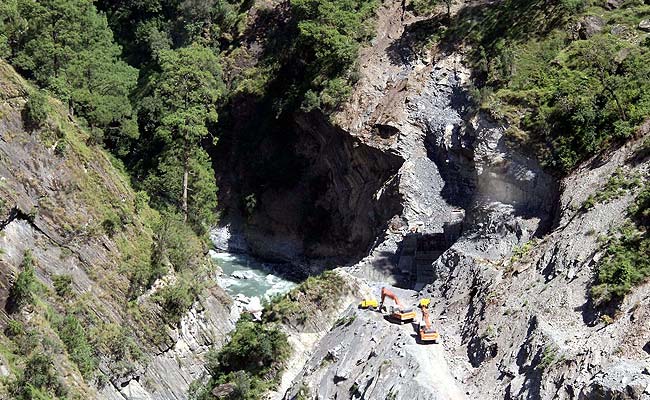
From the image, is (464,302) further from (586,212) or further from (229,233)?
(229,233)

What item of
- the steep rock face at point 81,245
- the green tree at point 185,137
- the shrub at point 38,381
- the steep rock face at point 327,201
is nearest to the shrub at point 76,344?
the steep rock face at point 81,245

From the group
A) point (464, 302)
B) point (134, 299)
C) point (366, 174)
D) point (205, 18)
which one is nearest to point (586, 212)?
point (464, 302)

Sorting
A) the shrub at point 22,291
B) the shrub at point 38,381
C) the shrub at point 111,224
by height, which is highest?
the shrub at point 111,224

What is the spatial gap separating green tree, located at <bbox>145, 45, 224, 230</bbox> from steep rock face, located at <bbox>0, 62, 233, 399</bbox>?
5330 mm

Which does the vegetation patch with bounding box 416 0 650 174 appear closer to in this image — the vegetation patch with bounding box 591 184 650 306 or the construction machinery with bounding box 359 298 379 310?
the vegetation patch with bounding box 591 184 650 306

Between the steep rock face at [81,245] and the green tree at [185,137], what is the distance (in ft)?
17.5

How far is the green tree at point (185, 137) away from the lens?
49.7 meters

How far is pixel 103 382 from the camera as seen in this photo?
3816cm

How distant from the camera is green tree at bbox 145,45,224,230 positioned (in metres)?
49.7

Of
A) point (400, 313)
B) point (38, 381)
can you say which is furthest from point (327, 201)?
point (38, 381)

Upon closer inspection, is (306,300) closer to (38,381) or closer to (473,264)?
(473,264)

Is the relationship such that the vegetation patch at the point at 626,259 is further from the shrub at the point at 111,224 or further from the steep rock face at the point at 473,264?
the shrub at the point at 111,224

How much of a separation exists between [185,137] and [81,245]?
1154 cm

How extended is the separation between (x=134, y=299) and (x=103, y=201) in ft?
16.0
